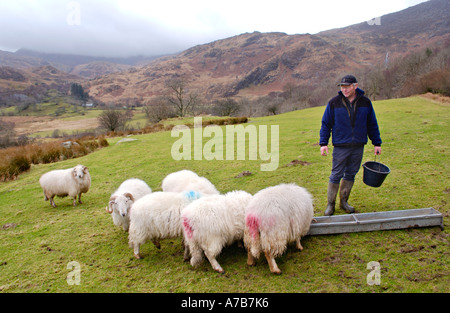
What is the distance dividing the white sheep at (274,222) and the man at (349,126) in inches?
52.6

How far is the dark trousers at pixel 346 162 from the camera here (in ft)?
15.6

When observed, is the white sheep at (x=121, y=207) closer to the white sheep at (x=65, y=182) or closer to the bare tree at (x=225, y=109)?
the white sheep at (x=65, y=182)

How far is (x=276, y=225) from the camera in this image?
12.2ft

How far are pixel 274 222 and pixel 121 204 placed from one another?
11.0 ft

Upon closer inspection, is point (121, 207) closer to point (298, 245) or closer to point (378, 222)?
point (298, 245)

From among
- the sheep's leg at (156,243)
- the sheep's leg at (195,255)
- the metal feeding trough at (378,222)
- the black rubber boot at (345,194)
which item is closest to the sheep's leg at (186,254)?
the sheep's leg at (195,255)

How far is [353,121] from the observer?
15.2 ft

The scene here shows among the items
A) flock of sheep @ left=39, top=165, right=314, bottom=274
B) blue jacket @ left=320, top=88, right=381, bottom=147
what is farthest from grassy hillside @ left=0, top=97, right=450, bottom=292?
blue jacket @ left=320, top=88, right=381, bottom=147

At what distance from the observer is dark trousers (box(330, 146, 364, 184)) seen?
4750 mm

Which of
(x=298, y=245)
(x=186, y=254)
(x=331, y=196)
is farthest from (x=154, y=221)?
(x=331, y=196)

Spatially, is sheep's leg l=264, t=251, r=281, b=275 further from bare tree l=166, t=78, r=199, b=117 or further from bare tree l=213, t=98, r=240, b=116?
bare tree l=213, t=98, r=240, b=116
